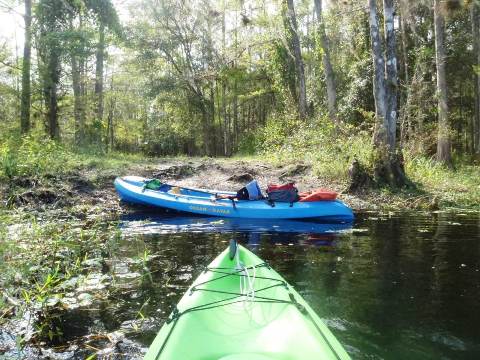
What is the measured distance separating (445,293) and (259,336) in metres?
2.74

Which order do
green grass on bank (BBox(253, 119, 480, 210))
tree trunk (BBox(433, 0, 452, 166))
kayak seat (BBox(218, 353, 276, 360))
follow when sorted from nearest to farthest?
kayak seat (BBox(218, 353, 276, 360))
green grass on bank (BBox(253, 119, 480, 210))
tree trunk (BBox(433, 0, 452, 166))

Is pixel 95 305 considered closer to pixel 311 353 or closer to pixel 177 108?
pixel 311 353

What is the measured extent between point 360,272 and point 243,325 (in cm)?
283

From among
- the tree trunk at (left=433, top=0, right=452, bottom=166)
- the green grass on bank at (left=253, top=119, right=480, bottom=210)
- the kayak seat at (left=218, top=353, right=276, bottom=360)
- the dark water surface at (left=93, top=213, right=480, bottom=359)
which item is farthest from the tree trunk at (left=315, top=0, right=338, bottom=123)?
the kayak seat at (left=218, top=353, right=276, bottom=360)

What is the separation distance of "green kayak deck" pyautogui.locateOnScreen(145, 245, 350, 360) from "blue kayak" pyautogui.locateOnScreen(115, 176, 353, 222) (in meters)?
5.05

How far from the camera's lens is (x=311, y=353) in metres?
2.56

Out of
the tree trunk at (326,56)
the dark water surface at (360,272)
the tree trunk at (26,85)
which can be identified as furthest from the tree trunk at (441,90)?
the tree trunk at (26,85)

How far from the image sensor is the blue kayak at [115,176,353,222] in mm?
8875

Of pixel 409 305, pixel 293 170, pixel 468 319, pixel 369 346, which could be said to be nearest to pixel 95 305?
pixel 369 346

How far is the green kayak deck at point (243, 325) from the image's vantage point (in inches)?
104

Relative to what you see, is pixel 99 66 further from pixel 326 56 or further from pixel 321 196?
pixel 321 196

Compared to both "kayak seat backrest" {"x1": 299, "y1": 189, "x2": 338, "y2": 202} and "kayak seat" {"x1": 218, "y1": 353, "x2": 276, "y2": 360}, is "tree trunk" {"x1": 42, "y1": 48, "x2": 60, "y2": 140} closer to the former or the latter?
"kayak seat backrest" {"x1": 299, "y1": 189, "x2": 338, "y2": 202}

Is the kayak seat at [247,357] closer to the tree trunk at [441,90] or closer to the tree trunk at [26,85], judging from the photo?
the tree trunk at [441,90]

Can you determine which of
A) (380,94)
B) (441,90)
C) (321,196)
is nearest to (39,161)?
(321,196)
